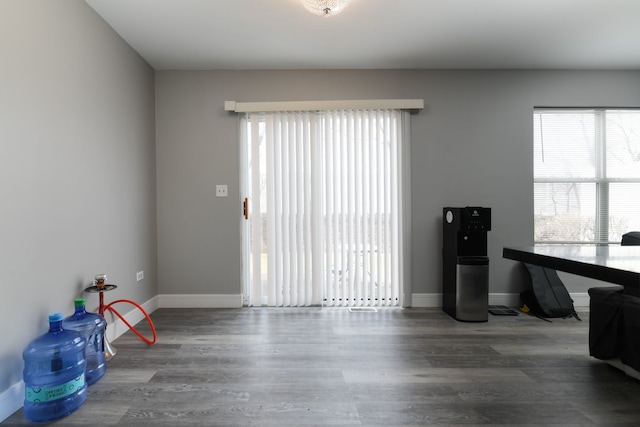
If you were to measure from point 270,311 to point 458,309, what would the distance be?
189 centimetres

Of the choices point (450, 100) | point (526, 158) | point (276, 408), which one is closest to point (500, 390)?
point (276, 408)

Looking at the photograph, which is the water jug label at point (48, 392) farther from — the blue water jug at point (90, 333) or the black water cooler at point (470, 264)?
the black water cooler at point (470, 264)

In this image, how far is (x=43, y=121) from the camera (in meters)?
1.80

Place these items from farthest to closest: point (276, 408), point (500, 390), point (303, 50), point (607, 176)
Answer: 1. point (607, 176)
2. point (303, 50)
3. point (500, 390)
4. point (276, 408)

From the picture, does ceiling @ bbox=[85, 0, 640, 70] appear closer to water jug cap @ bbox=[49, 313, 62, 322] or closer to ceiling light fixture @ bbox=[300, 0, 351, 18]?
ceiling light fixture @ bbox=[300, 0, 351, 18]

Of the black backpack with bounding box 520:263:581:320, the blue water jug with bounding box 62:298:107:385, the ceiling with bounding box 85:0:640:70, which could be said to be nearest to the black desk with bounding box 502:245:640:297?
the black backpack with bounding box 520:263:581:320

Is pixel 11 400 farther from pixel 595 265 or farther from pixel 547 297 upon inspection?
pixel 547 297

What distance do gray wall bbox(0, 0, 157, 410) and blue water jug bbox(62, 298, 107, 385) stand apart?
123mm

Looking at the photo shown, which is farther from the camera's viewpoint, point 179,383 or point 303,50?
point 303,50

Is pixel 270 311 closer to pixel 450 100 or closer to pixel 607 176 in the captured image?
pixel 450 100

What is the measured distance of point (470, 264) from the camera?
285 centimetres

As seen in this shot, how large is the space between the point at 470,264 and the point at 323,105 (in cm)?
218

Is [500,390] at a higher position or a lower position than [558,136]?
lower

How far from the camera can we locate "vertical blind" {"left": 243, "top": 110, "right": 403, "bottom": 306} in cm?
322
